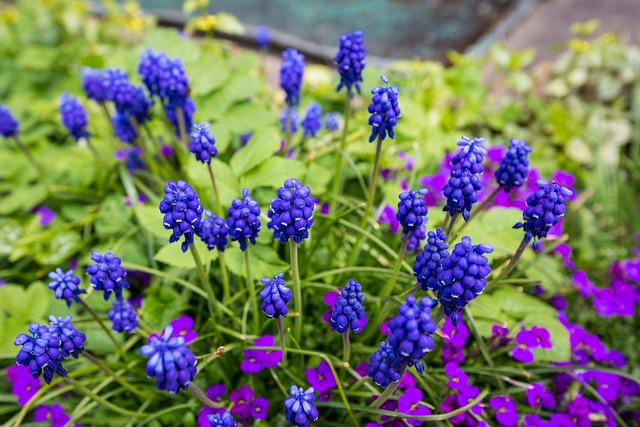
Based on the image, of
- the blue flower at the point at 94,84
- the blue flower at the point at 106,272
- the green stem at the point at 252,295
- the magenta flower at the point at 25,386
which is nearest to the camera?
the blue flower at the point at 106,272

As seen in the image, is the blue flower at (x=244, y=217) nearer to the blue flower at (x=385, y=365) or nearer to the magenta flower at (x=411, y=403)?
the blue flower at (x=385, y=365)

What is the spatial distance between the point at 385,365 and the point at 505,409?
0.85 m

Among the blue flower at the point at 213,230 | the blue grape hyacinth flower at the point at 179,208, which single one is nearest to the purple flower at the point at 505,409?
the blue flower at the point at 213,230

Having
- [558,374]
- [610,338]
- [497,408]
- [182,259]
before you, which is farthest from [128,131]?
[610,338]

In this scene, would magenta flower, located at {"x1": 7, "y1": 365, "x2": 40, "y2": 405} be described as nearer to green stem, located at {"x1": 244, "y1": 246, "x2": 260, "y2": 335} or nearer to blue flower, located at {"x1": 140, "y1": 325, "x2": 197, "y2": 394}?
green stem, located at {"x1": 244, "y1": 246, "x2": 260, "y2": 335}

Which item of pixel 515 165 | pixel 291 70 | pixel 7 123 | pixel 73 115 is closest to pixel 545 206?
pixel 515 165

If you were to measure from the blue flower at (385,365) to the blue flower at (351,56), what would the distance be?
47.5 inches

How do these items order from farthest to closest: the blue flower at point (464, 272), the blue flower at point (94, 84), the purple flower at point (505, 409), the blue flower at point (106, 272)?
the blue flower at point (94, 84) → the purple flower at point (505, 409) → the blue flower at point (106, 272) → the blue flower at point (464, 272)

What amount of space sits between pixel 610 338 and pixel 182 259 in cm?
235

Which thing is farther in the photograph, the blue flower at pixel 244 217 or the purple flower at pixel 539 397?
the purple flower at pixel 539 397

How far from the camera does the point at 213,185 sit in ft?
7.79

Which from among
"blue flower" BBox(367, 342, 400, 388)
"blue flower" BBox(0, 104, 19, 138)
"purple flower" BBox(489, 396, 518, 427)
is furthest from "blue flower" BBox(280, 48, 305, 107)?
"purple flower" BBox(489, 396, 518, 427)

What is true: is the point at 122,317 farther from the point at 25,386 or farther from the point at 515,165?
the point at 515,165

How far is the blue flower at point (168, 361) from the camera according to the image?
1.54 m
